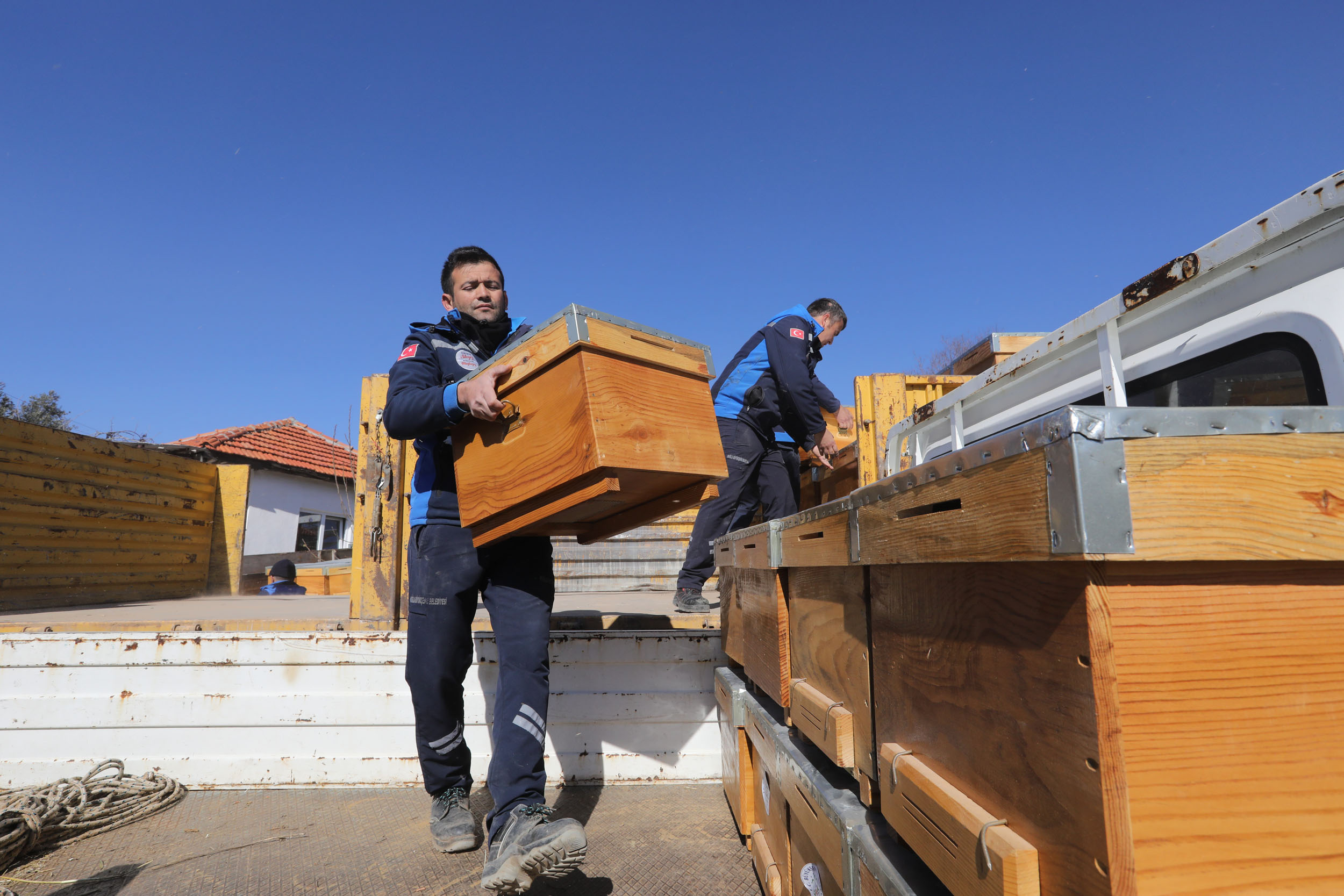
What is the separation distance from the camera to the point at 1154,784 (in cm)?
69

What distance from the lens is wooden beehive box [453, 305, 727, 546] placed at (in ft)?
6.00

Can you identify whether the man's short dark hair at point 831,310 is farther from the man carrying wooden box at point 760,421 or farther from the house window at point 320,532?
the house window at point 320,532

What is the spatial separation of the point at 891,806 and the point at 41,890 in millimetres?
2698

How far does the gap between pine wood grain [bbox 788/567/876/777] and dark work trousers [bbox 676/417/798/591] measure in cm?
215

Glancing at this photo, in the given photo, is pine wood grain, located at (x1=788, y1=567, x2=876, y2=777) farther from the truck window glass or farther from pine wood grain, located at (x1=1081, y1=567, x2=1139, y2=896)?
the truck window glass

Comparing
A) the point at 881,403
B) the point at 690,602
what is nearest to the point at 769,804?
the point at 690,602

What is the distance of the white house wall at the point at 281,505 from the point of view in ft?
47.8

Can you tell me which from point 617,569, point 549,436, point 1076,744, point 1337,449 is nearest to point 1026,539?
point 1076,744

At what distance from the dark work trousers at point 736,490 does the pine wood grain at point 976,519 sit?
285 cm

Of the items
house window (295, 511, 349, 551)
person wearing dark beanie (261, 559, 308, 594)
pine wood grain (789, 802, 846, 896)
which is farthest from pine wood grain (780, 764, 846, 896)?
house window (295, 511, 349, 551)

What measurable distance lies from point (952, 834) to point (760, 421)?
130 inches

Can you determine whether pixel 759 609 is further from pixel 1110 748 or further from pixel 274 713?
pixel 274 713

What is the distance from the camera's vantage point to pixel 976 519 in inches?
33.9

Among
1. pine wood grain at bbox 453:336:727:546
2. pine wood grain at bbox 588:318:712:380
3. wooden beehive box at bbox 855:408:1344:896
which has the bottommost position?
wooden beehive box at bbox 855:408:1344:896
